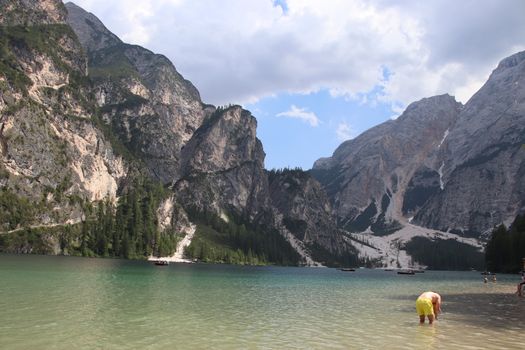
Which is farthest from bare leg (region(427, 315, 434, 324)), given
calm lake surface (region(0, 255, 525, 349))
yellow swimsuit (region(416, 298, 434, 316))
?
calm lake surface (region(0, 255, 525, 349))

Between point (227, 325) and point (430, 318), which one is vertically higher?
point (430, 318)

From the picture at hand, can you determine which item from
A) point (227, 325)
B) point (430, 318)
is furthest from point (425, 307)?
Result: point (227, 325)

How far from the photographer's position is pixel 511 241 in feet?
616

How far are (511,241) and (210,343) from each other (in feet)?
627

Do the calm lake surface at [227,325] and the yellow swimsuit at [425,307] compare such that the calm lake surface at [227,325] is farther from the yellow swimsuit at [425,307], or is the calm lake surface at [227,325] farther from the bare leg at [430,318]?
the yellow swimsuit at [425,307]

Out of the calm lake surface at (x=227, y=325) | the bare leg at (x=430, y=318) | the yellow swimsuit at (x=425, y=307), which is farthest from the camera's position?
the bare leg at (x=430, y=318)

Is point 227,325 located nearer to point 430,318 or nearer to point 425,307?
point 425,307

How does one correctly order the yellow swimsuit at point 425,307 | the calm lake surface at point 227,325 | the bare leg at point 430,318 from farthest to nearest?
the bare leg at point 430,318 < the yellow swimsuit at point 425,307 < the calm lake surface at point 227,325

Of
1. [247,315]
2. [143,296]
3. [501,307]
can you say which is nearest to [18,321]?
[247,315]

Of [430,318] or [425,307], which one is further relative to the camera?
[430,318]

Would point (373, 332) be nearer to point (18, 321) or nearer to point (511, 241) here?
point (18, 321)

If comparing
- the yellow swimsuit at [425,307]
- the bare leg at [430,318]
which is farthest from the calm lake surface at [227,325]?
the yellow swimsuit at [425,307]

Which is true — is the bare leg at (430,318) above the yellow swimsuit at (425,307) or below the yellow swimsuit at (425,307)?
below

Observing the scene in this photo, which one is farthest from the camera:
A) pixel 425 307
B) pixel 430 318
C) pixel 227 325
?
pixel 430 318
